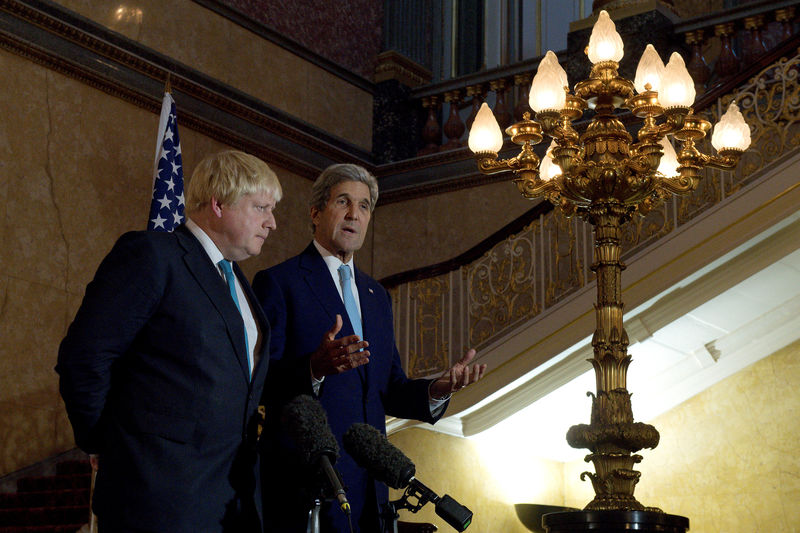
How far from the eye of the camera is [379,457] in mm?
2148

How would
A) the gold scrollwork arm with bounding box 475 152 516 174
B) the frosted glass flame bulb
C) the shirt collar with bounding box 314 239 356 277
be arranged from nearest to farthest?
the shirt collar with bounding box 314 239 356 277 < the gold scrollwork arm with bounding box 475 152 516 174 < the frosted glass flame bulb

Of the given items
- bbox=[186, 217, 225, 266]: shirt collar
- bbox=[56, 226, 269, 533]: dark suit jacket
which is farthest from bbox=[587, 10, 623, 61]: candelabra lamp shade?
bbox=[56, 226, 269, 533]: dark suit jacket

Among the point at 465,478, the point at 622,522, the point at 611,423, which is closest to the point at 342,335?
the point at 622,522

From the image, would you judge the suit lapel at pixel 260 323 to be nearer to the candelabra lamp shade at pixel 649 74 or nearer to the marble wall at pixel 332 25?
the candelabra lamp shade at pixel 649 74

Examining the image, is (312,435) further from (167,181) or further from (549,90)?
(167,181)

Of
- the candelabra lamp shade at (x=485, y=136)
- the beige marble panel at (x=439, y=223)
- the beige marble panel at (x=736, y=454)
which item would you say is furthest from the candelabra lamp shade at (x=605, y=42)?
the beige marble panel at (x=439, y=223)

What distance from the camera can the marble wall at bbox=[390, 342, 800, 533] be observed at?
6.77 metres

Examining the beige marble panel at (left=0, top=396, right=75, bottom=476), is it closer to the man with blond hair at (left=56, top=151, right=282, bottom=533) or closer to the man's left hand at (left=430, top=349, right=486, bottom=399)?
the man's left hand at (left=430, top=349, right=486, bottom=399)

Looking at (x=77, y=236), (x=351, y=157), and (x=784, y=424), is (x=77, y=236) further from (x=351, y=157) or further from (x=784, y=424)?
(x=784, y=424)

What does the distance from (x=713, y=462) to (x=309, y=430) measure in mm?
5665

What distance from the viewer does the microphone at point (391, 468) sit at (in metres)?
2.08

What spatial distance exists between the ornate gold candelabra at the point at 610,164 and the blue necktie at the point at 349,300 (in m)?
2.30

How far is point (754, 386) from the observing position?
7066mm

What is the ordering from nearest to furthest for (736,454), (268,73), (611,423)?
(611,423) < (736,454) < (268,73)
